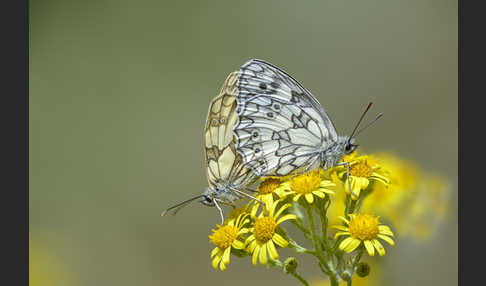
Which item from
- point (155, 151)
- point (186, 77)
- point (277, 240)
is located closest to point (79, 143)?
point (155, 151)

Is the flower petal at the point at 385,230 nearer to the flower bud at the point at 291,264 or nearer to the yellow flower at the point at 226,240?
the flower bud at the point at 291,264

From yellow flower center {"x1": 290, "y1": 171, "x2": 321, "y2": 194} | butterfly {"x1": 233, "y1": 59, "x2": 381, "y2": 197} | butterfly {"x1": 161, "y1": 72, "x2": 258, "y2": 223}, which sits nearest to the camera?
yellow flower center {"x1": 290, "y1": 171, "x2": 321, "y2": 194}

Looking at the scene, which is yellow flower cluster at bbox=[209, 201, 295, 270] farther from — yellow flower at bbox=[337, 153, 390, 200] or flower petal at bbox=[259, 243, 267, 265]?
yellow flower at bbox=[337, 153, 390, 200]

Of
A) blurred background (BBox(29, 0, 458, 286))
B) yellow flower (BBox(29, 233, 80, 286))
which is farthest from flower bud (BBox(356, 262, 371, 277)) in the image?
yellow flower (BBox(29, 233, 80, 286))

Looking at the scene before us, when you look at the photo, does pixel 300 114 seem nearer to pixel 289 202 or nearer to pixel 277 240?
pixel 289 202

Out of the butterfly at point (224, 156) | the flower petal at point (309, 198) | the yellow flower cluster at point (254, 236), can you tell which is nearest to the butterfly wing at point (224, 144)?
the butterfly at point (224, 156)

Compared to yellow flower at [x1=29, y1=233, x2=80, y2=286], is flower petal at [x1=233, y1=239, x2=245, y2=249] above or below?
above

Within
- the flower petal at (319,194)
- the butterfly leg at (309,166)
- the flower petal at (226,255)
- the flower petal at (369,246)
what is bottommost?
the flower petal at (226,255)
